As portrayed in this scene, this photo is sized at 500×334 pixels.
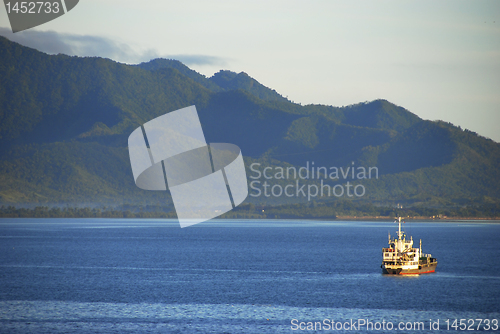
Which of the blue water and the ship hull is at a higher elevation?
the ship hull

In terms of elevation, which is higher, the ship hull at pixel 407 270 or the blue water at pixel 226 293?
the ship hull at pixel 407 270

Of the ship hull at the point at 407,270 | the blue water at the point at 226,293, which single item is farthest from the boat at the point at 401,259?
the blue water at the point at 226,293

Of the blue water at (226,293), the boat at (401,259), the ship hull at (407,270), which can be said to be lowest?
the blue water at (226,293)

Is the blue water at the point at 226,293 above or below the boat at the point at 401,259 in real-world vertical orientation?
below

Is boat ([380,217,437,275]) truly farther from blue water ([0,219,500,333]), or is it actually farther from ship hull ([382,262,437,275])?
blue water ([0,219,500,333])

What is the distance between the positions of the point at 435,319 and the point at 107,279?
164ft

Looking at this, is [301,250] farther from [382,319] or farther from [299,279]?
[382,319]

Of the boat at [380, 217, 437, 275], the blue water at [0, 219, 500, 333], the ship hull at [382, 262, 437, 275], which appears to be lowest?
the blue water at [0, 219, 500, 333]

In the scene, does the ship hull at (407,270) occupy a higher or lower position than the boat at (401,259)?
lower

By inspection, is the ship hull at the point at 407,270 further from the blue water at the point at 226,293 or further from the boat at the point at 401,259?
the blue water at the point at 226,293

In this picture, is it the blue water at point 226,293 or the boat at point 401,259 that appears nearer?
the blue water at point 226,293

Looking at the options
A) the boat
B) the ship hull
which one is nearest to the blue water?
the ship hull

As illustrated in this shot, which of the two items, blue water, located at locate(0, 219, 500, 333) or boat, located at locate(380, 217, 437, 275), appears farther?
boat, located at locate(380, 217, 437, 275)

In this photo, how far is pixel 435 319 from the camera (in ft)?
201
